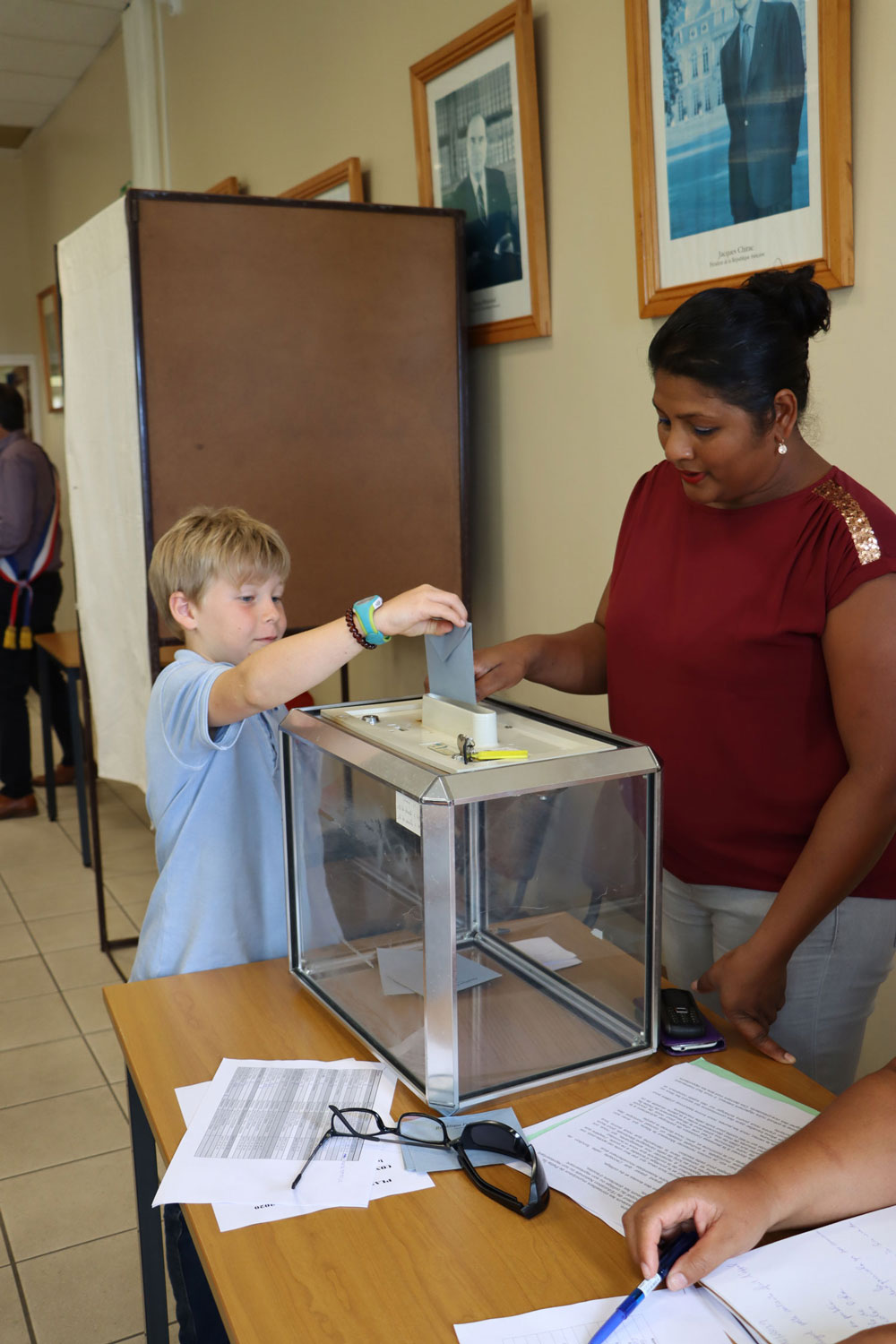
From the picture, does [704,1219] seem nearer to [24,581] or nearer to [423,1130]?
[423,1130]

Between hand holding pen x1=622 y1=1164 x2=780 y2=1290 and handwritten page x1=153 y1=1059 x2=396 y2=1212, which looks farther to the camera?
handwritten page x1=153 y1=1059 x2=396 y2=1212

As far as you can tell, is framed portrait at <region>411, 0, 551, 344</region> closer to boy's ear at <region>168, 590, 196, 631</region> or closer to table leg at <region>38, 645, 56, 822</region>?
boy's ear at <region>168, 590, 196, 631</region>

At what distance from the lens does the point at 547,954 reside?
1.21 metres

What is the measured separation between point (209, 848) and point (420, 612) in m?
0.53

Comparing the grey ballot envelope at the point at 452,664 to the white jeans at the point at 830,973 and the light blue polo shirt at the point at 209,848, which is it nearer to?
the light blue polo shirt at the point at 209,848

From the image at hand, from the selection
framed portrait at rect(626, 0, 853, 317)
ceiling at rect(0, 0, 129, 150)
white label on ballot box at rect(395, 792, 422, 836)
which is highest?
ceiling at rect(0, 0, 129, 150)

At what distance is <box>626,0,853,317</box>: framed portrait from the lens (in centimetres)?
165

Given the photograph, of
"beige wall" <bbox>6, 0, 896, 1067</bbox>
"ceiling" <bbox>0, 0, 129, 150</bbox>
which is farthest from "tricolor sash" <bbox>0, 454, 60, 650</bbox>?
"ceiling" <bbox>0, 0, 129, 150</bbox>

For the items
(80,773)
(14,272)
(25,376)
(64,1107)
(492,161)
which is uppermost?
(14,272)

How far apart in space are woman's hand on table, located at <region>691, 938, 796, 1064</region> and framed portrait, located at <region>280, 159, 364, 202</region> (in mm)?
2313

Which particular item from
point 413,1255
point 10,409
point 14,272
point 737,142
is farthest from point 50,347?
point 413,1255

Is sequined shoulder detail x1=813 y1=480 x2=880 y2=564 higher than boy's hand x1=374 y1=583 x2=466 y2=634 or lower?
higher

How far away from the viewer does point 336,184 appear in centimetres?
321

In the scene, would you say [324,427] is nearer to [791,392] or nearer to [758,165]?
[758,165]
